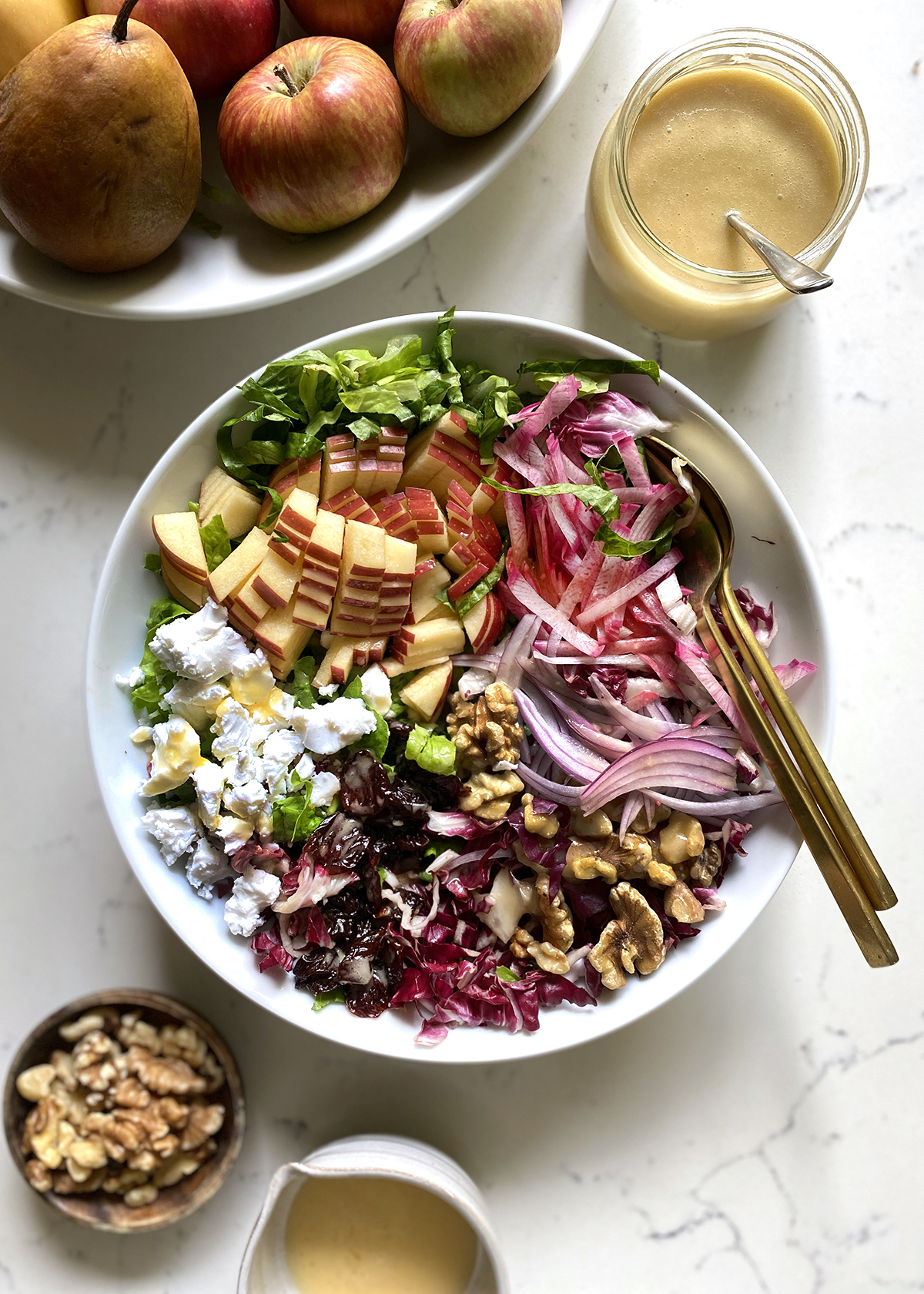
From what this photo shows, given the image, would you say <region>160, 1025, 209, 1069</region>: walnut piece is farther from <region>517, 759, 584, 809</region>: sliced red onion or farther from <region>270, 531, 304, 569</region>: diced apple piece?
→ <region>270, 531, 304, 569</region>: diced apple piece

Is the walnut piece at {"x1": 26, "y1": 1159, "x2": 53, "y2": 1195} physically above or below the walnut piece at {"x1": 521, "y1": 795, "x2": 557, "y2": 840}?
below

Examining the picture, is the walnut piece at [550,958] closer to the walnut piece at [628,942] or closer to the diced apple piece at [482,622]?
the walnut piece at [628,942]

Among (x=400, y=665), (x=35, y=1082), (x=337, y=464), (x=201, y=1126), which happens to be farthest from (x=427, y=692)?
(x=35, y=1082)

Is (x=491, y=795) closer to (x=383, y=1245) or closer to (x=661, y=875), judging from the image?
(x=661, y=875)

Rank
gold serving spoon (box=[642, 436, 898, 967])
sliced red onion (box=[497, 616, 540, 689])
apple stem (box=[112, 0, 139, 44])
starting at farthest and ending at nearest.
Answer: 1. sliced red onion (box=[497, 616, 540, 689])
2. gold serving spoon (box=[642, 436, 898, 967])
3. apple stem (box=[112, 0, 139, 44])

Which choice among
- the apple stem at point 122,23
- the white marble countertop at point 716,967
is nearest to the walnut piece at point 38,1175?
the white marble countertop at point 716,967

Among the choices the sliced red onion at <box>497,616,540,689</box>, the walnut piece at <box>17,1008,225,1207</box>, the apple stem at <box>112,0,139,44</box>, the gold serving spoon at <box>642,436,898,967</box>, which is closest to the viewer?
the apple stem at <box>112,0,139,44</box>

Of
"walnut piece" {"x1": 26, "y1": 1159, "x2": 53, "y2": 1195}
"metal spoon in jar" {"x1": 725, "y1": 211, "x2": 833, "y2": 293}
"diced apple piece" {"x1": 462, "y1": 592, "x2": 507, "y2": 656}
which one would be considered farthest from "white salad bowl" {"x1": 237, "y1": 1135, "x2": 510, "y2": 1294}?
"metal spoon in jar" {"x1": 725, "y1": 211, "x2": 833, "y2": 293}

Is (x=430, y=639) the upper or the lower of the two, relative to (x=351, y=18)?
lower
